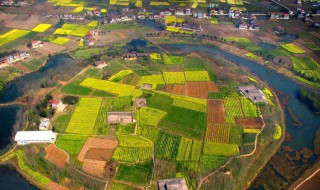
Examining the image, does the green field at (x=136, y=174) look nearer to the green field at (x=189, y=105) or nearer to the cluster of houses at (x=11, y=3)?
the green field at (x=189, y=105)

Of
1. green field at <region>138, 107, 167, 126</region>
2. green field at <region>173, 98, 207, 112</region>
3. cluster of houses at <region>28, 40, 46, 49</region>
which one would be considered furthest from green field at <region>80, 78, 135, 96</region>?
cluster of houses at <region>28, 40, 46, 49</region>

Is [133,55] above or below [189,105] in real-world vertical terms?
above

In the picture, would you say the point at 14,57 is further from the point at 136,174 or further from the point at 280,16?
the point at 280,16

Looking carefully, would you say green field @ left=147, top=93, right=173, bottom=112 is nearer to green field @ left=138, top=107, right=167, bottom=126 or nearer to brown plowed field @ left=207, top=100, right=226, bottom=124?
green field @ left=138, top=107, right=167, bottom=126

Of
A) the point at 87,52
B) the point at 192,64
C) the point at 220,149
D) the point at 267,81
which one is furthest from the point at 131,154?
the point at 87,52

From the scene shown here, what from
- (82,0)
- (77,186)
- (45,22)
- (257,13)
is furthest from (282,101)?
(82,0)

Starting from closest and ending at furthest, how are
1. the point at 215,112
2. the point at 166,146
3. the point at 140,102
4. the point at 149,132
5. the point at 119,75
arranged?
the point at 166,146
the point at 149,132
the point at 215,112
the point at 140,102
the point at 119,75

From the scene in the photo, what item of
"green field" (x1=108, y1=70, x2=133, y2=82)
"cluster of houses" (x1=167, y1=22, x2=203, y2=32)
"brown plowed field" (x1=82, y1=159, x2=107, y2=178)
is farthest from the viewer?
"cluster of houses" (x1=167, y1=22, x2=203, y2=32)

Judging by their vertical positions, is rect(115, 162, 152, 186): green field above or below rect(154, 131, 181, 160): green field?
below
